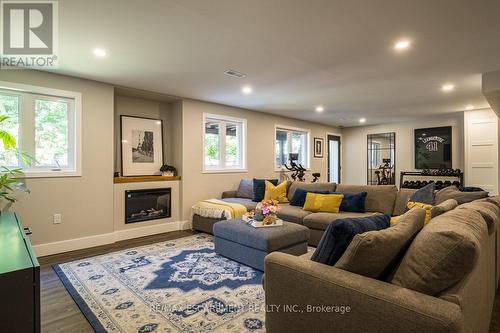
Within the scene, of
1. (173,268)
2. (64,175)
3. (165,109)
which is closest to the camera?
(173,268)

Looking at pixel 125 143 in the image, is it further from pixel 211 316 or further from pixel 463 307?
pixel 463 307

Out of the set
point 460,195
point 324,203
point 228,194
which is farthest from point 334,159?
point 460,195

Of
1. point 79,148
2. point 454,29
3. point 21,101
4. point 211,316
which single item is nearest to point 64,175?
point 79,148

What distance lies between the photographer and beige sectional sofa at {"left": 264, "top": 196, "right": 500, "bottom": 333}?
0.99 m

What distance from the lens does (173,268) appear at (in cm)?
306

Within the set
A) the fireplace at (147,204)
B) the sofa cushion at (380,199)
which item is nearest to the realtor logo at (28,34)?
the fireplace at (147,204)

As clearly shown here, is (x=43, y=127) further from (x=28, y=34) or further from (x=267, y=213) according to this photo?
(x=267, y=213)

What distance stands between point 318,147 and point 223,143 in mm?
3739

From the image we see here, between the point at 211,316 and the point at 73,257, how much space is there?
244 centimetres

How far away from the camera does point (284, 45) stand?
2.85 metres

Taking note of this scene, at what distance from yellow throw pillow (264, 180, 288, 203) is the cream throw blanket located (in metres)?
0.72

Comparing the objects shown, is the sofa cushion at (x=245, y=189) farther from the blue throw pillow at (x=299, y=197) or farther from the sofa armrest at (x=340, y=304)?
the sofa armrest at (x=340, y=304)

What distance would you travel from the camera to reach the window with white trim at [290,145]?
23.7 feet

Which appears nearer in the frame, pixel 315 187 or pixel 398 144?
pixel 315 187
